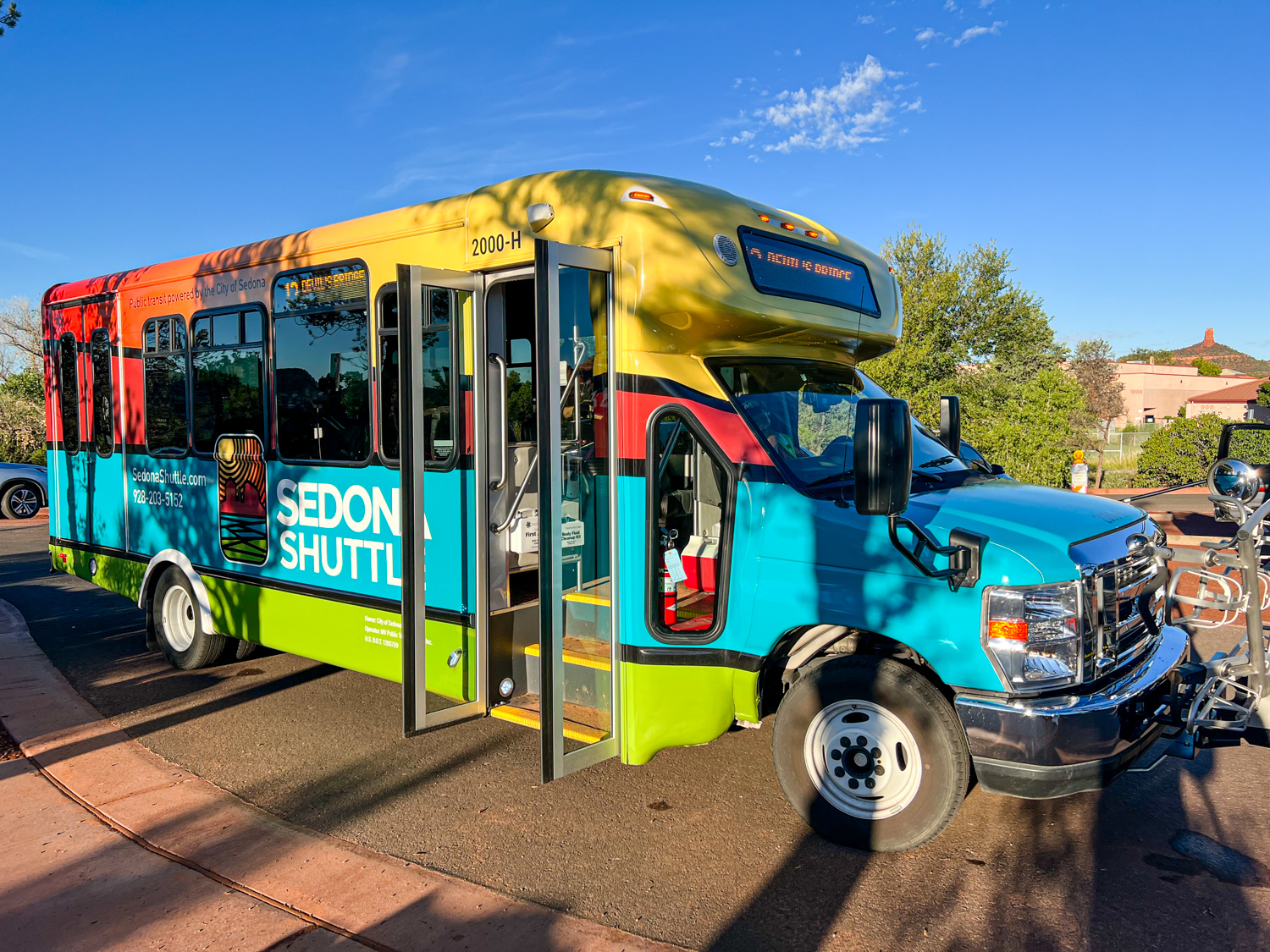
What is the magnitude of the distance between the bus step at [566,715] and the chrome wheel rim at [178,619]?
3.69 metres

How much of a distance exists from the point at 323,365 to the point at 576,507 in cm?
223

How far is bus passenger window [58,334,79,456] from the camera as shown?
8.08 meters

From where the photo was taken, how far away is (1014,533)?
3.79 meters

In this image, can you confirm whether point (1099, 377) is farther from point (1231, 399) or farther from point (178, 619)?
point (178, 619)

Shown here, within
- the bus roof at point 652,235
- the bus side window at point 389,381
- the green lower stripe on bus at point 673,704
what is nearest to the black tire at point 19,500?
the bus roof at point 652,235

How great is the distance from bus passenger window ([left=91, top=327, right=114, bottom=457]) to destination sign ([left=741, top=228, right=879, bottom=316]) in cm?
603

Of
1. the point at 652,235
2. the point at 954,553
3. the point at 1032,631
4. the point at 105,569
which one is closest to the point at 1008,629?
the point at 1032,631

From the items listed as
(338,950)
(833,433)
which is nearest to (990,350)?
(833,433)

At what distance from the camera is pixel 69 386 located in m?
8.14

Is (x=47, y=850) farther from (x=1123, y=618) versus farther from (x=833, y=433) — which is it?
(x=1123, y=618)

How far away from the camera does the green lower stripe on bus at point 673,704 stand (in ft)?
14.4

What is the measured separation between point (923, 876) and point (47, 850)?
4132 millimetres

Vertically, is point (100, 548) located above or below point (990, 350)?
below

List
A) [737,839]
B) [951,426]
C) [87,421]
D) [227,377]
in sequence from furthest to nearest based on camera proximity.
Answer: [87,421] < [227,377] < [951,426] < [737,839]
